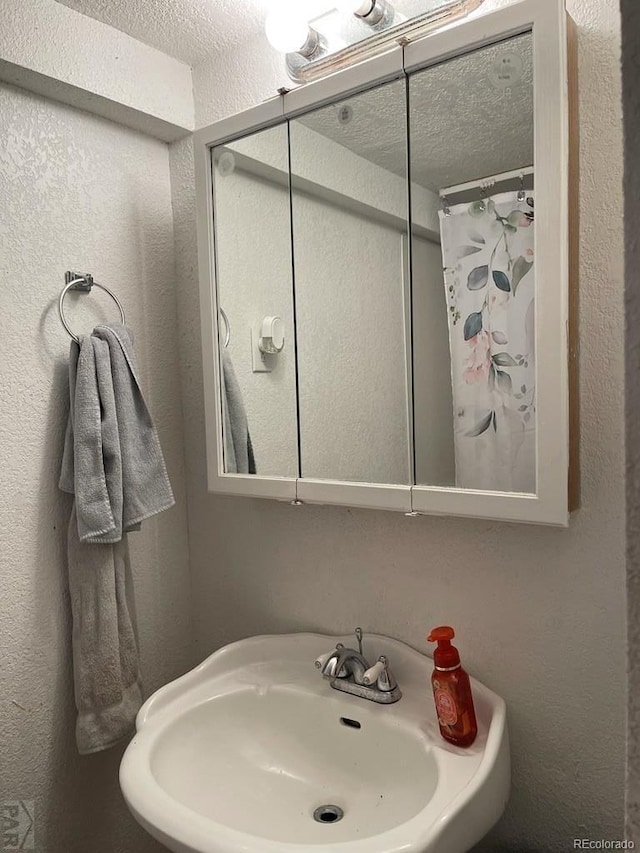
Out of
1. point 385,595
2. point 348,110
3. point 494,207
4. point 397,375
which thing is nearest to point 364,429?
point 397,375

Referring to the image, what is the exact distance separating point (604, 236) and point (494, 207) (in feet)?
0.61

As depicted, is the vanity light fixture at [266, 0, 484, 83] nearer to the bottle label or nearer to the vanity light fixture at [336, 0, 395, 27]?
the vanity light fixture at [336, 0, 395, 27]

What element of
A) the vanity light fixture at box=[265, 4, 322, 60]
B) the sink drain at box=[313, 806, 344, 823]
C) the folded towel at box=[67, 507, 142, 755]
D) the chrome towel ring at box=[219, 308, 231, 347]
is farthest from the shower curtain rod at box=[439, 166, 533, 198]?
the sink drain at box=[313, 806, 344, 823]

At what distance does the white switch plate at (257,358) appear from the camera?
142 centimetres

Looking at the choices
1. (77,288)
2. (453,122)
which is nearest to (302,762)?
(77,288)

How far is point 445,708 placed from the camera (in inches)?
42.7

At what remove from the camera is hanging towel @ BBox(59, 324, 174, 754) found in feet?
4.32

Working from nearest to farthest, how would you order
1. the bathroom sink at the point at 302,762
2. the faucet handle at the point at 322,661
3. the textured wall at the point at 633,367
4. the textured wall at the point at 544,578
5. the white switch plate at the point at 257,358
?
the textured wall at the point at 633,367 < the bathroom sink at the point at 302,762 < the textured wall at the point at 544,578 < the faucet handle at the point at 322,661 < the white switch plate at the point at 257,358

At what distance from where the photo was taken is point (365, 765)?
1193 mm

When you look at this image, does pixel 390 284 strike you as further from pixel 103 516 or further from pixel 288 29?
pixel 103 516

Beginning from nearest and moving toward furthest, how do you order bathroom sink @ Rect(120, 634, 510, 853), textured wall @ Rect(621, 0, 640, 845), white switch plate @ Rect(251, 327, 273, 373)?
textured wall @ Rect(621, 0, 640, 845), bathroom sink @ Rect(120, 634, 510, 853), white switch plate @ Rect(251, 327, 273, 373)

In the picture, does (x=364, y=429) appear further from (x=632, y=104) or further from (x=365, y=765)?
(x=632, y=104)

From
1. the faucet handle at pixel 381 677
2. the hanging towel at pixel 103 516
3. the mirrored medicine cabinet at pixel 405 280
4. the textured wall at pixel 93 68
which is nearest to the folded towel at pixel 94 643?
the hanging towel at pixel 103 516

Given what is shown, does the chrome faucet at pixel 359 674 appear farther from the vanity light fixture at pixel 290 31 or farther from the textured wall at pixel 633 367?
the vanity light fixture at pixel 290 31
